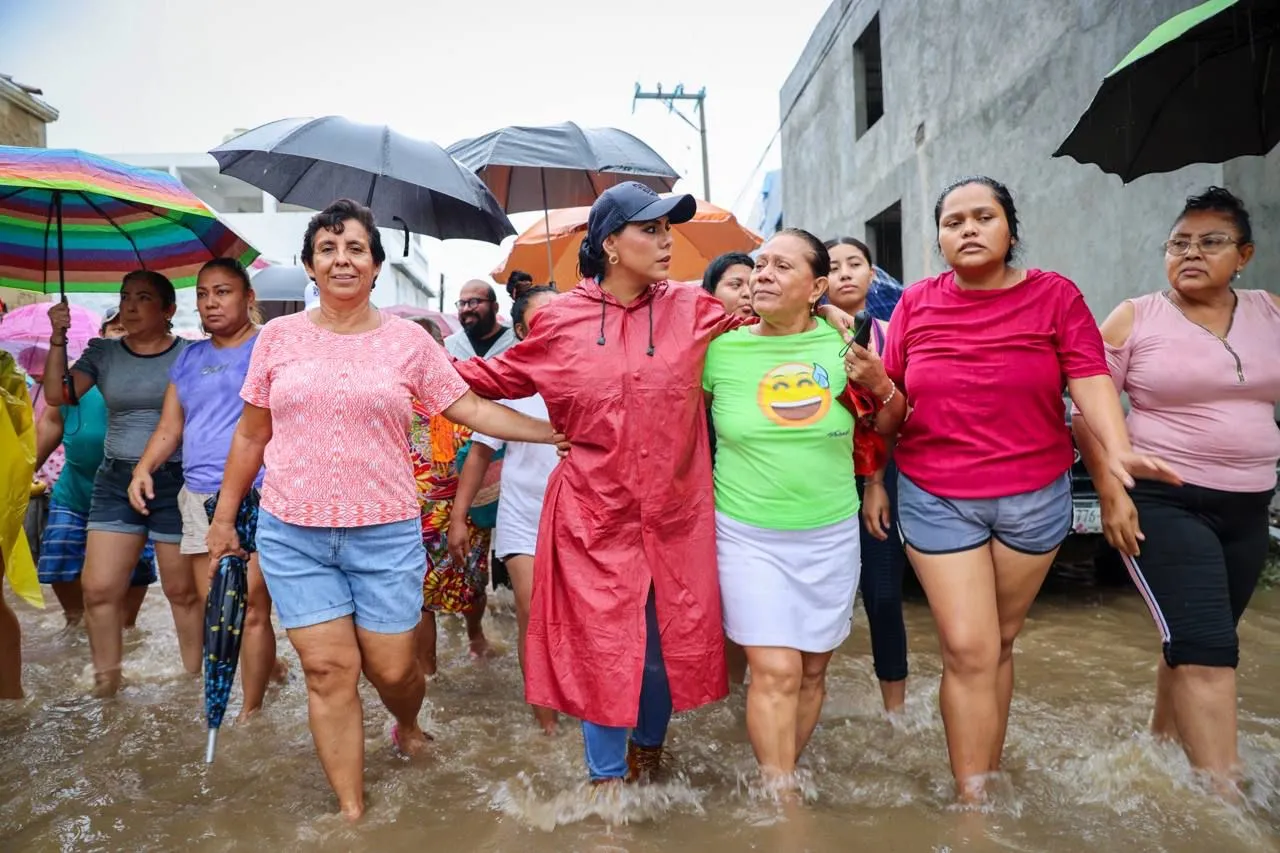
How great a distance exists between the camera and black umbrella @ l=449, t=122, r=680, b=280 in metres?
5.64

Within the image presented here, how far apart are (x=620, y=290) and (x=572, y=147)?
3.11 meters

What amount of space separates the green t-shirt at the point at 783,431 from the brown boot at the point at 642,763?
917mm

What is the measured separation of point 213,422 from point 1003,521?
330cm

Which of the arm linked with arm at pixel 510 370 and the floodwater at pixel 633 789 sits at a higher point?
the arm linked with arm at pixel 510 370

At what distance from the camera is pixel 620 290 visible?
2990 mm

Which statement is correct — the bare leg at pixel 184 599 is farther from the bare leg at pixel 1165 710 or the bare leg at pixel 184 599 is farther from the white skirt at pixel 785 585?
the bare leg at pixel 1165 710

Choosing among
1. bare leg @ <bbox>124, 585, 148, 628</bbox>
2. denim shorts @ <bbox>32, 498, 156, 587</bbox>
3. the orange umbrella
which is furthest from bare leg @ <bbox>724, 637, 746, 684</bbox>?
the orange umbrella

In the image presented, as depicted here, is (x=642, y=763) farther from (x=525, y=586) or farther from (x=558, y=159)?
(x=558, y=159)

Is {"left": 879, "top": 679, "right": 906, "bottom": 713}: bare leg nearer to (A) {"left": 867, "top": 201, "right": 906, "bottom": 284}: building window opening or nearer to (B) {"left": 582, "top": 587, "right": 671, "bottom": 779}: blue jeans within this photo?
(B) {"left": 582, "top": 587, "right": 671, "bottom": 779}: blue jeans

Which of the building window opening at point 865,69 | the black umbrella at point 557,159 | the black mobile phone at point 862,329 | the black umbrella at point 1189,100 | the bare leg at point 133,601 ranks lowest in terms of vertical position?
the bare leg at point 133,601

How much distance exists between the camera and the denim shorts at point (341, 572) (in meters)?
2.89

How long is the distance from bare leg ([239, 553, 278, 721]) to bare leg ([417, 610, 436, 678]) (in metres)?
0.72

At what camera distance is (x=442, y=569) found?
14.6 feet

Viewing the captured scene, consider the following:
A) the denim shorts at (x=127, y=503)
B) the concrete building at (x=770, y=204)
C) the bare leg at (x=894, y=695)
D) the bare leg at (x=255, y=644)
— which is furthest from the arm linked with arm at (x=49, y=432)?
the concrete building at (x=770, y=204)
